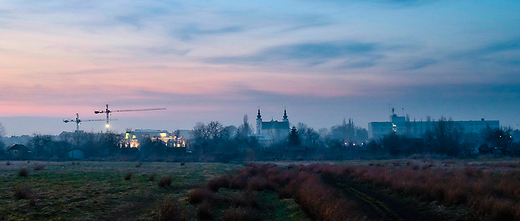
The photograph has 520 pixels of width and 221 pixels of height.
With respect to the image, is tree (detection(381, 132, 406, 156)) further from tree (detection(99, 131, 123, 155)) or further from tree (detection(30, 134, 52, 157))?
tree (detection(30, 134, 52, 157))

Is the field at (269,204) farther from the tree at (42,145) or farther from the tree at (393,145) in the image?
the tree at (42,145)

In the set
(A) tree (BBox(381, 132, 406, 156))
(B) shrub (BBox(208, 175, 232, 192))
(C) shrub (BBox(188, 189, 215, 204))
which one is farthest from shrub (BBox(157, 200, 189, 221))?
(A) tree (BBox(381, 132, 406, 156))

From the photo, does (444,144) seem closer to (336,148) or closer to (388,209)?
(336,148)

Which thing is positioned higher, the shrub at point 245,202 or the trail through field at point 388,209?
the shrub at point 245,202

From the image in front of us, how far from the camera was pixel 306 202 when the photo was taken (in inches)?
678

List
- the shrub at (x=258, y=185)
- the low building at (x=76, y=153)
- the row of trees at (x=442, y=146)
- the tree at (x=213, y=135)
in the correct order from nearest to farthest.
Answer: the shrub at (x=258, y=185) → the row of trees at (x=442, y=146) → the low building at (x=76, y=153) → the tree at (x=213, y=135)

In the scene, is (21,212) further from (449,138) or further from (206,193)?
(449,138)

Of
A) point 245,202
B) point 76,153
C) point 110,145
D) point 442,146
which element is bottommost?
point 442,146

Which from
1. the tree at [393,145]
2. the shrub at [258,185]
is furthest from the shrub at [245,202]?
the tree at [393,145]

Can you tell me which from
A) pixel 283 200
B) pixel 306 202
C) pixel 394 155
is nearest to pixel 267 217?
pixel 306 202

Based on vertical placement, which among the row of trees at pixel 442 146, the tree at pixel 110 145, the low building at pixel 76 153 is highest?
the tree at pixel 110 145

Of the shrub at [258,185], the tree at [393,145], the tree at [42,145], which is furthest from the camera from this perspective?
the tree at [42,145]

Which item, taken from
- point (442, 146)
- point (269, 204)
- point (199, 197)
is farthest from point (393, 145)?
point (199, 197)

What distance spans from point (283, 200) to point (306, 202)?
4.07 meters
